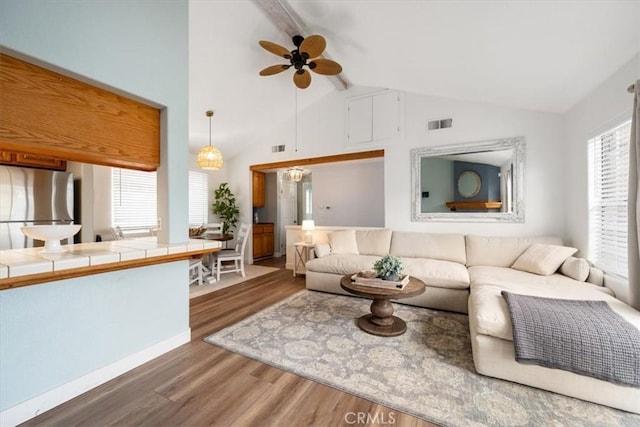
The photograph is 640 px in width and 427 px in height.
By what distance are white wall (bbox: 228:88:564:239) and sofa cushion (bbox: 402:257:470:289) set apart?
104 centimetres

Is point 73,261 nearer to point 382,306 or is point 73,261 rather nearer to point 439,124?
point 382,306

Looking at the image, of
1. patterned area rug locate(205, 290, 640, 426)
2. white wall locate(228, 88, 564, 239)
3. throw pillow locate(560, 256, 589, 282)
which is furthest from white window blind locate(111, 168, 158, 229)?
throw pillow locate(560, 256, 589, 282)

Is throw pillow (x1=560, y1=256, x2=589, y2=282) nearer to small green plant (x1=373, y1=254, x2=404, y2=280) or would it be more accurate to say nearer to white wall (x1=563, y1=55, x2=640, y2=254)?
white wall (x1=563, y1=55, x2=640, y2=254)

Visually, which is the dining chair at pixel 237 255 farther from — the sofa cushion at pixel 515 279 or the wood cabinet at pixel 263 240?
the sofa cushion at pixel 515 279

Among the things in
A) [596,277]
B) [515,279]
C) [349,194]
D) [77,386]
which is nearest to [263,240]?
[349,194]

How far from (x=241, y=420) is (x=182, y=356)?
934mm

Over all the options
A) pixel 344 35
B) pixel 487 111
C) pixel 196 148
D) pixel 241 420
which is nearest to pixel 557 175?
pixel 487 111

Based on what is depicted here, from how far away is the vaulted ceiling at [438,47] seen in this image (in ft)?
6.45

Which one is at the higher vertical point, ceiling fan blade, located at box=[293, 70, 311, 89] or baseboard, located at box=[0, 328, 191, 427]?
ceiling fan blade, located at box=[293, 70, 311, 89]

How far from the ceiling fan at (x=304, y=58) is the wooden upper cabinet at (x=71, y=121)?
4.61ft

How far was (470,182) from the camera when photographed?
3.86m

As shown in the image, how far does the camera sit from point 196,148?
5.55 m

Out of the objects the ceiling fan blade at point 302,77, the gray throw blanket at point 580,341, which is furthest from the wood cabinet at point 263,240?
the gray throw blanket at point 580,341

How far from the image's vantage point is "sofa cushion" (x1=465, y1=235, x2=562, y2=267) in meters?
3.26
